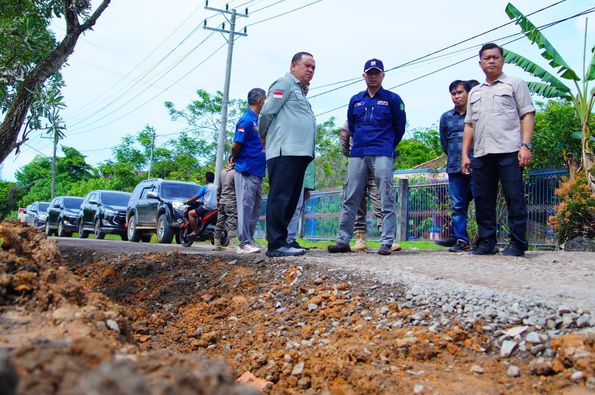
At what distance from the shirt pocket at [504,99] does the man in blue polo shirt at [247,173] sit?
2.83m

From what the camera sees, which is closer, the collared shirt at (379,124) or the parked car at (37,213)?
the collared shirt at (379,124)

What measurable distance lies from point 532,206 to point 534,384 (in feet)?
33.5

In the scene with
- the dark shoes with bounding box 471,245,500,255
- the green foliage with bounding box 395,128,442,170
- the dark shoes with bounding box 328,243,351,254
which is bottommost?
the dark shoes with bounding box 328,243,351,254

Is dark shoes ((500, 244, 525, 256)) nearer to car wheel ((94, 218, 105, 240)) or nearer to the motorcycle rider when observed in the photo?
the motorcycle rider

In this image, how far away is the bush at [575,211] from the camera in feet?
33.2

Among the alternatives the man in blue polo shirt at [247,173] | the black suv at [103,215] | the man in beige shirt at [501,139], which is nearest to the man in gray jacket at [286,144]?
the man in blue polo shirt at [247,173]

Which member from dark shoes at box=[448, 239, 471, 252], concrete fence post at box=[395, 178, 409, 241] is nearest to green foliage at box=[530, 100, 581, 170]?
concrete fence post at box=[395, 178, 409, 241]

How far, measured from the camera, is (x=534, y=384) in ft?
8.96

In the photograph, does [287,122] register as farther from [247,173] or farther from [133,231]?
[133,231]

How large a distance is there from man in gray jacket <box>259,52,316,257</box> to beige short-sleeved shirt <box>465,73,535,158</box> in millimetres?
1758

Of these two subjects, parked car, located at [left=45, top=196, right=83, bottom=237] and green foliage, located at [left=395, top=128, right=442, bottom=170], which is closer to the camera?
parked car, located at [left=45, top=196, right=83, bottom=237]

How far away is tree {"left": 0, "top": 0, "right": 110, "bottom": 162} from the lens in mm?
6332

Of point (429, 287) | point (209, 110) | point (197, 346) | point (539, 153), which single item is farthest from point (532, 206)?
point (209, 110)

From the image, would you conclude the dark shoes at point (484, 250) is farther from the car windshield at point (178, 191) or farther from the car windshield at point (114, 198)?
the car windshield at point (114, 198)
